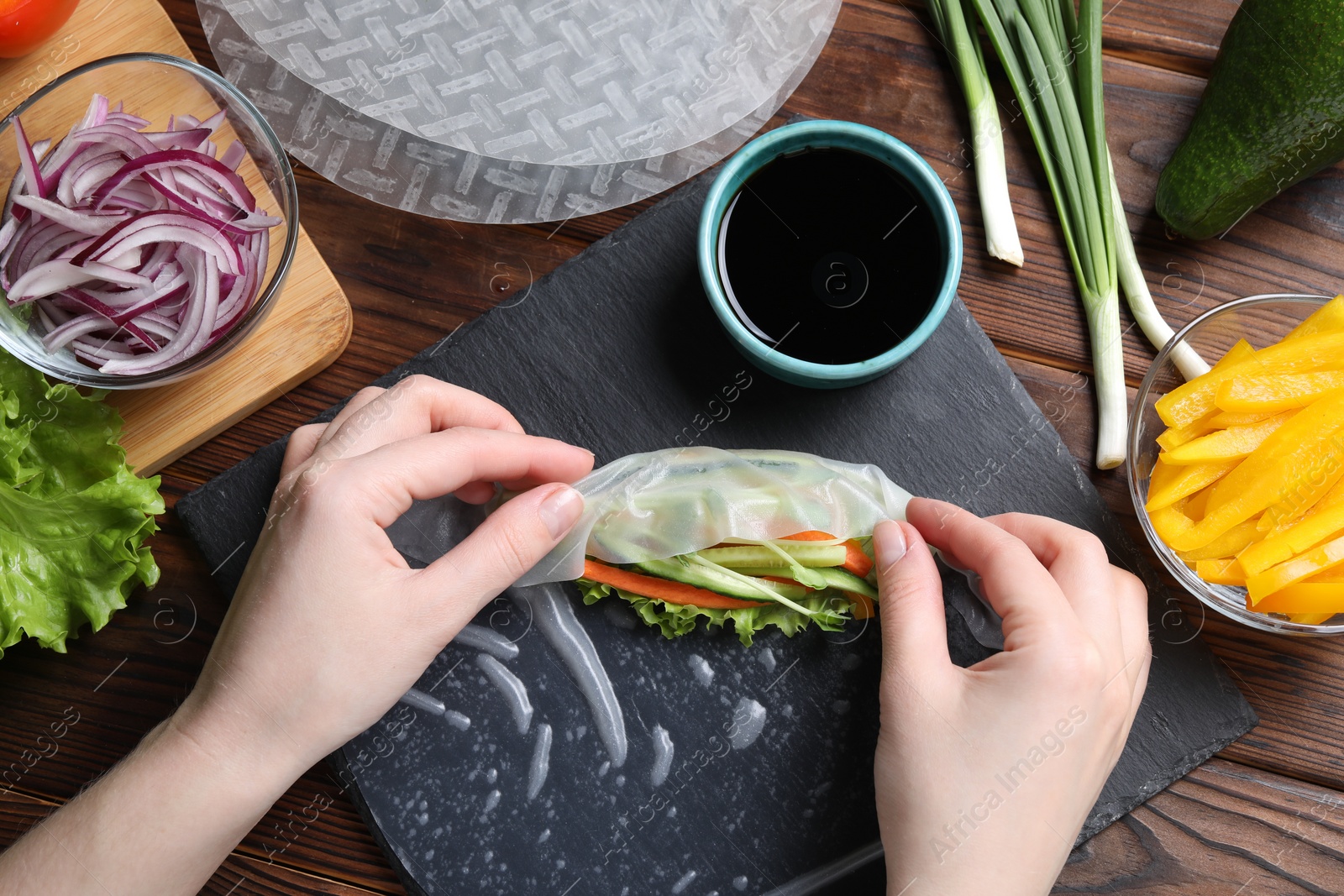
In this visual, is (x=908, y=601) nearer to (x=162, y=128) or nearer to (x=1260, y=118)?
(x=1260, y=118)

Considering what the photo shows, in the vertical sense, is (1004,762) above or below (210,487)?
below

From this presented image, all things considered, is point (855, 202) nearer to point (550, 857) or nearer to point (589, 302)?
point (589, 302)

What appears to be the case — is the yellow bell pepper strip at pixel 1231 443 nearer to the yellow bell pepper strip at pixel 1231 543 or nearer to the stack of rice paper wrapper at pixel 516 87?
the yellow bell pepper strip at pixel 1231 543

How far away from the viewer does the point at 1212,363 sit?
1.25 metres

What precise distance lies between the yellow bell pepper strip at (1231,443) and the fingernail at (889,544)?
0.33m

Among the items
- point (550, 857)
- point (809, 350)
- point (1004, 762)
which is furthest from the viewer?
point (550, 857)

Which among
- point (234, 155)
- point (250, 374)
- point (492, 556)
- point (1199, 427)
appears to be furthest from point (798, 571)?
point (234, 155)

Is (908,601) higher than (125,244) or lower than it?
lower

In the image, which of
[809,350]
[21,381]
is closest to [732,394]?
[809,350]

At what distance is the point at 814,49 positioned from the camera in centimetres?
124

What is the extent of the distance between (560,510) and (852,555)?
0.39 m

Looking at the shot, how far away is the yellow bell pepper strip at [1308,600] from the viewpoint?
3.43 ft

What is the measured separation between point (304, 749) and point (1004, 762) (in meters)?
0.74

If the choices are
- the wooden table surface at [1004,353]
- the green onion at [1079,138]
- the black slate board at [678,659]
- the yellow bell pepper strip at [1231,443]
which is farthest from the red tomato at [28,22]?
the yellow bell pepper strip at [1231,443]
